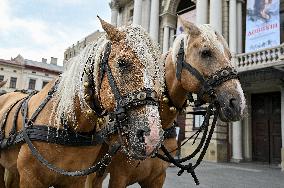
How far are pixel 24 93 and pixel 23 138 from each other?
5.57 ft

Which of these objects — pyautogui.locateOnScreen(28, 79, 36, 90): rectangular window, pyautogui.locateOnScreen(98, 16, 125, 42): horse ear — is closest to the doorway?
pyautogui.locateOnScreen(98, 16, 125, 42): horse ear

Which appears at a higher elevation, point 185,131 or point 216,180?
point 185,131

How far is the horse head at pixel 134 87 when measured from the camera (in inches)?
66.1

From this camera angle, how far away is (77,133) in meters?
2.30

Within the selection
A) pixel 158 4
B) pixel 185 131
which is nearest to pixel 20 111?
pixel 185 131

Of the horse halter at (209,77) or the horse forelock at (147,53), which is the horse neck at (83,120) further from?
the horse halter at (209,77)

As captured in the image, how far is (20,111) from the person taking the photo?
283cm

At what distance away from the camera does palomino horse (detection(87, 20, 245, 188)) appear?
8.98 ft

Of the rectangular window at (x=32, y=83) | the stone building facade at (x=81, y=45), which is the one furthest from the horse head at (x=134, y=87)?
the rectangular window at (x=32, y=83)

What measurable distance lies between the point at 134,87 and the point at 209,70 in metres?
1.30

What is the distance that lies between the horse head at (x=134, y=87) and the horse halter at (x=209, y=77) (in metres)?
0.94

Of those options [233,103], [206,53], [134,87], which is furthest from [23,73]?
[134,87]

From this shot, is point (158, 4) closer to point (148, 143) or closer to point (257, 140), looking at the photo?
point (257, 140)

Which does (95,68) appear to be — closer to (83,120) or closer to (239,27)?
(83,120)
